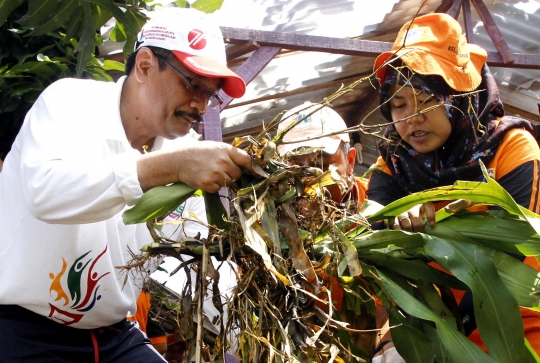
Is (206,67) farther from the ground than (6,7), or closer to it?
closer to it

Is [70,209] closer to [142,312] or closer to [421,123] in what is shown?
[421,123]

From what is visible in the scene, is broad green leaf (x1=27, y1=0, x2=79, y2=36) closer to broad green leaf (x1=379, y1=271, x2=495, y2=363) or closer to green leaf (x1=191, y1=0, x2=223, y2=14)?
green leaf (x1=191, y1=0, x2=223, y2=14)

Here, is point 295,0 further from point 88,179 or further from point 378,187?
point 88,179

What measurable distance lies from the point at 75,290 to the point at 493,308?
4.18ft

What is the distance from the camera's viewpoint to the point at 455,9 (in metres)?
5.25

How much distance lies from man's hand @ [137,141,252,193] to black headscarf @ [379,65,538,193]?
68 centimetres

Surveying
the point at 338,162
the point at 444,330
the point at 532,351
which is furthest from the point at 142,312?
the point at 532,351

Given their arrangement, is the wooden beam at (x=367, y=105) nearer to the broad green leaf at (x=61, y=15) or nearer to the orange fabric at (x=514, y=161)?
the broad green leaf at (x=61, y=15)

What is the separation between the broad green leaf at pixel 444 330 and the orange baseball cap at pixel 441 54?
86cm

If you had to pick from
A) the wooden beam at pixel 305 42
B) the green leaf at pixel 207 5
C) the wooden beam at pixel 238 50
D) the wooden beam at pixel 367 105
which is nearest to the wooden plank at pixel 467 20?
the wooden beam at pixel 305 42

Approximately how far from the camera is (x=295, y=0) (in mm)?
5047

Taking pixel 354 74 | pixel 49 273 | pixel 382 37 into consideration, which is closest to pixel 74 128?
pixel 49 273

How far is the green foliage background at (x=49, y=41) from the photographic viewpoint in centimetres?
327

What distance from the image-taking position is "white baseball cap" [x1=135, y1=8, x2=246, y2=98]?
8.19 feet
